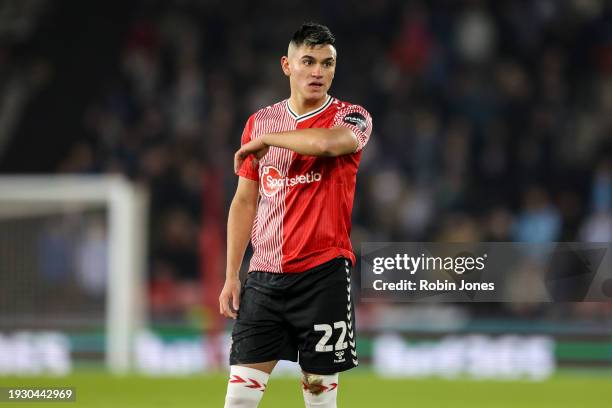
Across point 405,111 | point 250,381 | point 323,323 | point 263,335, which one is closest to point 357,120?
point 323,323

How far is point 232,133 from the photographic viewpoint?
1359 centimetres

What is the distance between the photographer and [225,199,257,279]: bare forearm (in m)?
4.64

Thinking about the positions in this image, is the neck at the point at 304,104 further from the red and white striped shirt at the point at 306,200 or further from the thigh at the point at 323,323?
the thigh at the point at 323,323

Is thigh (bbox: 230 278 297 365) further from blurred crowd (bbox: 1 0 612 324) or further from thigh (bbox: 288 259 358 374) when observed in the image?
blurred crowd (bbox: 1 0 612 324)

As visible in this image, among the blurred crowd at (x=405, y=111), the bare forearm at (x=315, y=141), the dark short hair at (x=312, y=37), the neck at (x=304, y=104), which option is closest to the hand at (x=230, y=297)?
the bare forearm at (x=315, y=141)

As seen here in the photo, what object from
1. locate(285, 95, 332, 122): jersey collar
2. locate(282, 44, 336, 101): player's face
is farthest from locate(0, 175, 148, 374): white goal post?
locate(282, 44, 336, 101): player's face

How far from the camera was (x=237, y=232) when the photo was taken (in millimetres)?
4648

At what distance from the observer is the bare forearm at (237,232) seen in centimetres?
464

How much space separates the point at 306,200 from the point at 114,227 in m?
6.91

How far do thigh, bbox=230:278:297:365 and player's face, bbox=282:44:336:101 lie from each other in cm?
79

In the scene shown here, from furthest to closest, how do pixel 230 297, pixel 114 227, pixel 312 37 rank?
pixel 114 227 → pixel 230 297 → pixel 312 37

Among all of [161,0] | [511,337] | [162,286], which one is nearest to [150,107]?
[161,0]

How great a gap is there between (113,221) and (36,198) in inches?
29.7

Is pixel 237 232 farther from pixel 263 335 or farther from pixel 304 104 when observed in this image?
pixel 304 104
